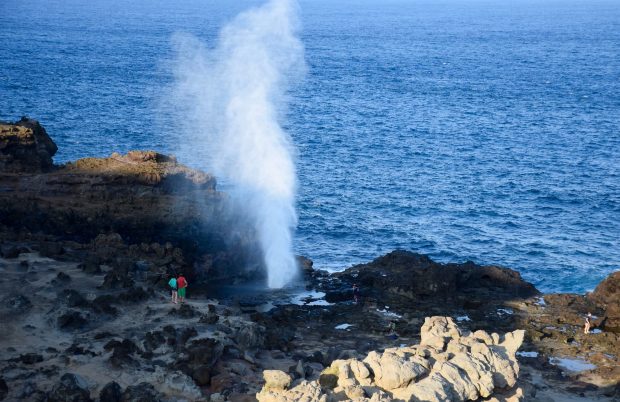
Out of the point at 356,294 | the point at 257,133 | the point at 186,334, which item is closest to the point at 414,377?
the point at 186,334

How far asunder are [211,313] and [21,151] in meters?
19.8

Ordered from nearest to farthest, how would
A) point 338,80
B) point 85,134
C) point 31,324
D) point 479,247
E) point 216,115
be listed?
1. point 31,324
2. point 479,247
3. point 85,134
4. point 216,115
5. point 338,80

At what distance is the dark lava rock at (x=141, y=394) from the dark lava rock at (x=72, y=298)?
24.5 feet

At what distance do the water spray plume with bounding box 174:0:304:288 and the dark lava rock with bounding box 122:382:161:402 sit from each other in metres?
17.8

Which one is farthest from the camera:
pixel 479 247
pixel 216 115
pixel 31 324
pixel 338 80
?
pixel 338 80

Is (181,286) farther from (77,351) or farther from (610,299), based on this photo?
(610,299)

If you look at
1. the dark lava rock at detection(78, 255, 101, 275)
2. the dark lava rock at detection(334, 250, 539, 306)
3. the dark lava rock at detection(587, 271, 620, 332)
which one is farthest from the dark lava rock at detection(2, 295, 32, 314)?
the dark lava rock at detection(587, 271, 620, 332)

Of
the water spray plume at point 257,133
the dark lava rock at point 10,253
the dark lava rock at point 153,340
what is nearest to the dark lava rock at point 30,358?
the dark lava rock at point 153,340

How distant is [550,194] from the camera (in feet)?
244

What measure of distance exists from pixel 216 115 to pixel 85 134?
48.9ft

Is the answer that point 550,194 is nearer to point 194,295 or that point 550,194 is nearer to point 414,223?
point 414,223

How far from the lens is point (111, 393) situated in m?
30.1

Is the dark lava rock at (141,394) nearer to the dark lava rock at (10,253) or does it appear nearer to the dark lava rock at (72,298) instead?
the dark lava rock at (72,298)

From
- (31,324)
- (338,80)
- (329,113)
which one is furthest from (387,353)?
(338,80)
